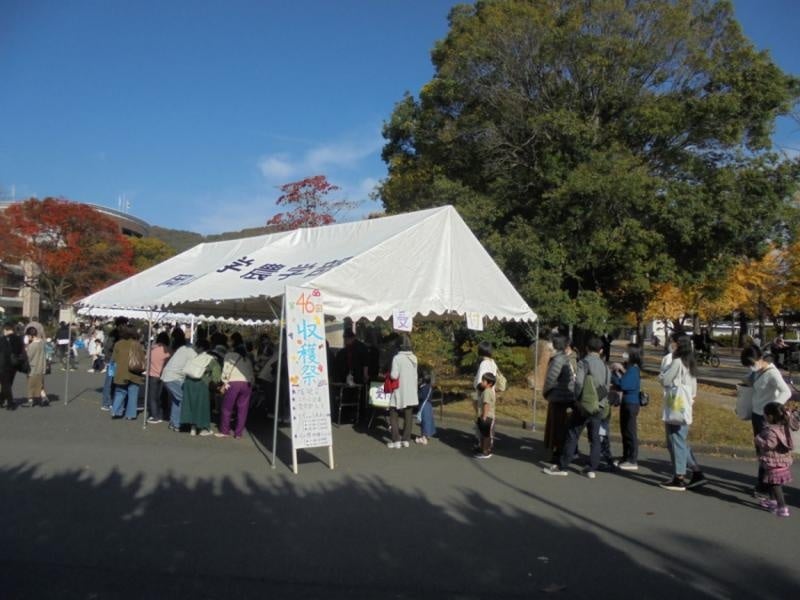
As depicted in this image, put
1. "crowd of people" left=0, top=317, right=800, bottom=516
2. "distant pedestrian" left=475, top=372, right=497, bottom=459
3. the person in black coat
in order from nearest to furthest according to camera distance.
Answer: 1. "crowd of people" left=0, top=317, right=800, bottom=516
2. "distant pedestrian" left=475, top=372, right=497, bottom=459
3. the person in black coat

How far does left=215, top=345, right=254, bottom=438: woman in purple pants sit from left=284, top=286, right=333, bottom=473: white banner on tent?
2434 millimetres

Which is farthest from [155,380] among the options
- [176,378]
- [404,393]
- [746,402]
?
[746,402]

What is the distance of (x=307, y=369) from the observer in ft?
28.2

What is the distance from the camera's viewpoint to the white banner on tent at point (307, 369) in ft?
27.7

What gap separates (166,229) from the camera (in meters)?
97.5

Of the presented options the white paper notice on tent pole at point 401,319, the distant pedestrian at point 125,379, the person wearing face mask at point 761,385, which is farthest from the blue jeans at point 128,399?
the person wearing face mask at point 761,385

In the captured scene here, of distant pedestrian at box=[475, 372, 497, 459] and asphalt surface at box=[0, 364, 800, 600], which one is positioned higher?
distant pedestrian at box=[475, 372, 497, 459]

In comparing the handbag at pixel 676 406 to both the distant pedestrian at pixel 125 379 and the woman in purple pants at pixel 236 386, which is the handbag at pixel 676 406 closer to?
the woman in purple pants at pixel 236 386

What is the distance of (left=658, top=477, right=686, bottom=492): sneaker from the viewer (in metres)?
8.05

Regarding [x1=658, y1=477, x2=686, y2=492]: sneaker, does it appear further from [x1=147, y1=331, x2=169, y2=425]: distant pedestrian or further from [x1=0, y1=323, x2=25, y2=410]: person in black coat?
[x1=0, y1=323, x2=25, y2=410]: person in black coat

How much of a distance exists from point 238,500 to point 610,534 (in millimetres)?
3652

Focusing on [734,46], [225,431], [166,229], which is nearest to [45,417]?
[225,431]

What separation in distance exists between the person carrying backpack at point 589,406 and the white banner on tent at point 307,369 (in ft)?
9.77

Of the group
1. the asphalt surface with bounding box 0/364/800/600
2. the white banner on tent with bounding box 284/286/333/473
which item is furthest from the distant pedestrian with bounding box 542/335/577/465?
the white banner on tent with bounding box 284/286/333/473
